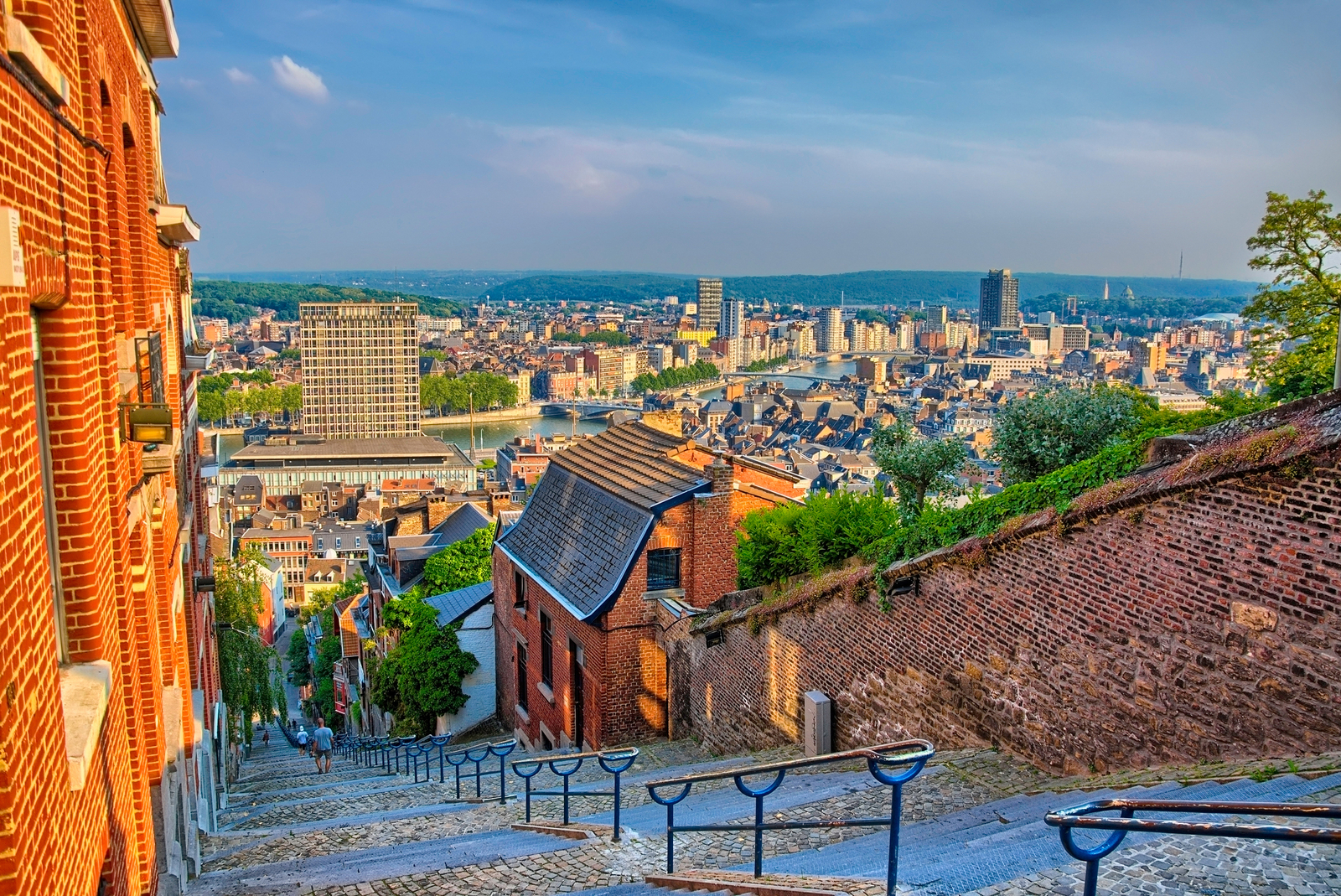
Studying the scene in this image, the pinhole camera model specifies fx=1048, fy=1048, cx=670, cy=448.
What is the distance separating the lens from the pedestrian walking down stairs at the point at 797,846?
4953 mm

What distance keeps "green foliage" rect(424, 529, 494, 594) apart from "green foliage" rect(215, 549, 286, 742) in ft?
24.9

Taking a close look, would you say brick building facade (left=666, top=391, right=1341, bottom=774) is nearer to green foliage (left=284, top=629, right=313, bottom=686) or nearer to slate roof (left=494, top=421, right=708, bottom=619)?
slate roof (left=494, top=421, right=708, bottom=619)

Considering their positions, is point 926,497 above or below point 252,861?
above

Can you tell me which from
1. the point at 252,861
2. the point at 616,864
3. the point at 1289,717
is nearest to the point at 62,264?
the point at 616,864

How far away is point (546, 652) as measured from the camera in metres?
17.1

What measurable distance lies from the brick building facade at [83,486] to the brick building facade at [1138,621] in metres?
6.40

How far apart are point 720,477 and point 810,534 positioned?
2.93 meters

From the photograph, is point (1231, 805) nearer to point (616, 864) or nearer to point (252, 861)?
point (616, 864)

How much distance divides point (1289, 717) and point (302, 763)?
18.9 meters

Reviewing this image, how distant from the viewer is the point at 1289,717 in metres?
6.69

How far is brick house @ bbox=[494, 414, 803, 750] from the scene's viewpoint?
578 inches

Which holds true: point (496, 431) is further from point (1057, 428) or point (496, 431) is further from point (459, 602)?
point (1057, 428)

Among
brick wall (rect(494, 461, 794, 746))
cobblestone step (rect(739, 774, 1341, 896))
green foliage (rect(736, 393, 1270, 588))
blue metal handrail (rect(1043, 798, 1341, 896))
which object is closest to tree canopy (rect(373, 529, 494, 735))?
brick wall (rect(494, 461, 794, 746))

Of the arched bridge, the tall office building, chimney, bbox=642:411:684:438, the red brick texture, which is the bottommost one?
the arched bridge
